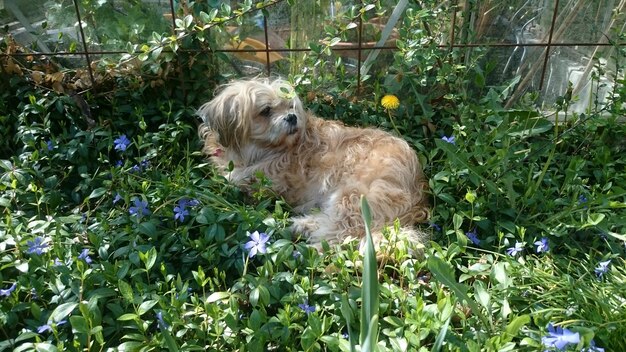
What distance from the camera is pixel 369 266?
1.38 meters

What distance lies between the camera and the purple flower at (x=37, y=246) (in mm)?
2191

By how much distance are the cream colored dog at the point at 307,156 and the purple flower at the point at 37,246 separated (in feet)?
3.79

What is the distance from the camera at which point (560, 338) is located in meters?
1.44

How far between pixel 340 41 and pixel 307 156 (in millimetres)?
912

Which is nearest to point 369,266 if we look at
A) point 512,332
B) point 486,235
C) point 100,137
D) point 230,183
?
point 512,332

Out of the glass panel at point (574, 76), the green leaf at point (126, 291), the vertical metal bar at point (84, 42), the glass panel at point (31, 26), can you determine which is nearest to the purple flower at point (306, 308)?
the green leaf at point (126, 291)

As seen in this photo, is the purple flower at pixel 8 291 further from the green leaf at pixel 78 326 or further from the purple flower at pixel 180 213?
the purple flower at pixel 180 213

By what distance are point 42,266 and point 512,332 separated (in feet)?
5.96

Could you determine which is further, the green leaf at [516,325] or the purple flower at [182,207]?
the purple flower at [182,207]

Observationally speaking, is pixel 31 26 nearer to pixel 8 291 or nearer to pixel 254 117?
pixel 254 117

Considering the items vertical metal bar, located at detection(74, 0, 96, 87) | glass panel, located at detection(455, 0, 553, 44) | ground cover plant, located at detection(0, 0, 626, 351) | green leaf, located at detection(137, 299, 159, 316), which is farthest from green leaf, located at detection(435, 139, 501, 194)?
vertical metal bar, located at detection(74, 0, 96, 87)

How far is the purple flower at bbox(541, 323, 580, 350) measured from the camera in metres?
1.41

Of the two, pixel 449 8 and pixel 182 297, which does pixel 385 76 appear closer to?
pixel 449 8

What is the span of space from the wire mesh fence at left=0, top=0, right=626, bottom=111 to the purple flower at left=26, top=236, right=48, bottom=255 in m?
1.80
